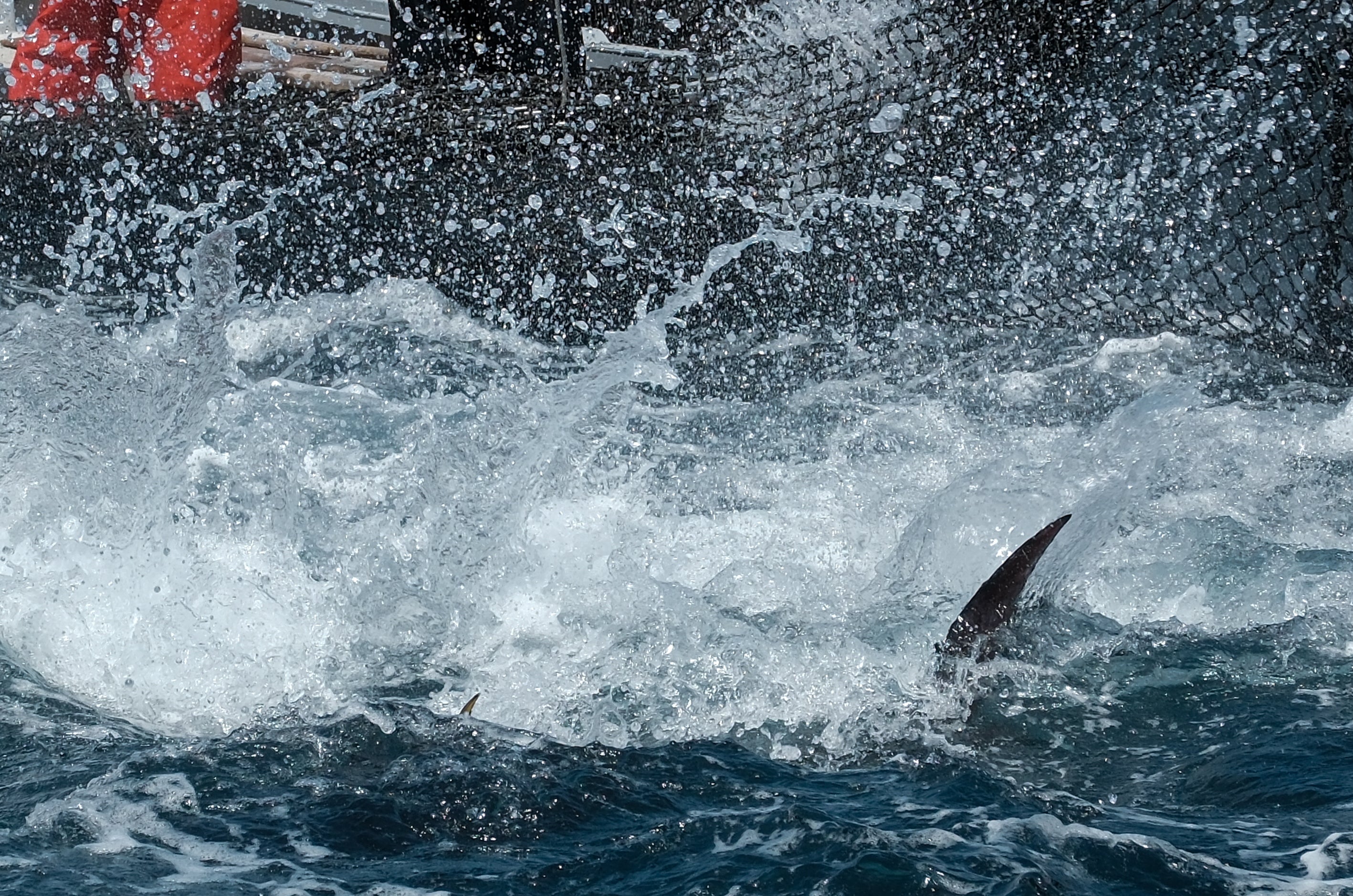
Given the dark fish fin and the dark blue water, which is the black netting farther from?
the dark blue water

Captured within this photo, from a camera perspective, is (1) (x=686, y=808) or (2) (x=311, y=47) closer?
(1) (x=686, y=808)

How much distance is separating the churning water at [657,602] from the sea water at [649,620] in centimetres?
1

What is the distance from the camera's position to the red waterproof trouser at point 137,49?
6.32 metres

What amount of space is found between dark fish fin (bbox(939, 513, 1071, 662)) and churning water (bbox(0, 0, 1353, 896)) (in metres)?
0.11

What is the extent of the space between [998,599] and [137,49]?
5379mm

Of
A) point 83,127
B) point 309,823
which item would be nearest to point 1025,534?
point 309,823

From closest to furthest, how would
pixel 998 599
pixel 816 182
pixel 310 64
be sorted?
pixel 998 599 → pixel 816 182 → pixel 310 64

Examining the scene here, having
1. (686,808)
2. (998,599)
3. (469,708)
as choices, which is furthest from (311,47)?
(686,808)

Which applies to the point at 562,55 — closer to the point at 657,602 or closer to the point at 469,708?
the point at 657,602

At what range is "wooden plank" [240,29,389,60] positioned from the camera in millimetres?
7410

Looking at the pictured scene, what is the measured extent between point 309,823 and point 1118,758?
70.4 inches

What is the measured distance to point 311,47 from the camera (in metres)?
7.49

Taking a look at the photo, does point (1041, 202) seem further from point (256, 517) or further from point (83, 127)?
point (83, 127)

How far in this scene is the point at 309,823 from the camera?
8.73 feet
